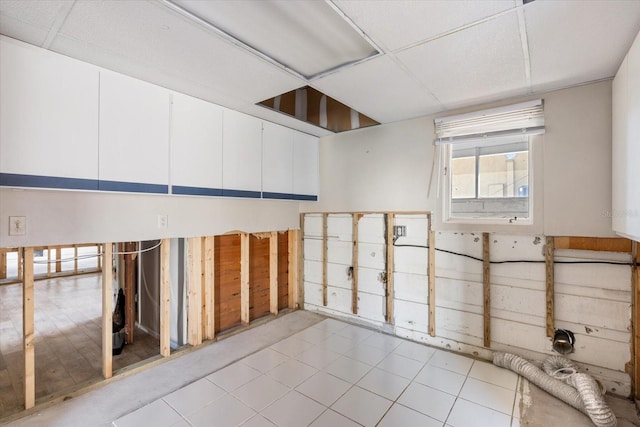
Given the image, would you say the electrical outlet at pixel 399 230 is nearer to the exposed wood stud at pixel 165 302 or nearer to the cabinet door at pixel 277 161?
the cabinet door at pixel 277 161

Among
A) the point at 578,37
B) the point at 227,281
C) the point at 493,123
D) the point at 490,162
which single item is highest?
the point at 578,37

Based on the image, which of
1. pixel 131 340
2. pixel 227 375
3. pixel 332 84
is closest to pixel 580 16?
pixel 332 84

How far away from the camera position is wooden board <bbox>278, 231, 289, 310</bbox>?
4.33 metres

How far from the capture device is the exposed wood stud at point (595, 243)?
2361 mm

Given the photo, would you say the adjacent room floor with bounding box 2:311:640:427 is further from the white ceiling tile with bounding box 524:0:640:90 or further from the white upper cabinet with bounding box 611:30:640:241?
the white ceiling tile with bounding box 524:0:640:90

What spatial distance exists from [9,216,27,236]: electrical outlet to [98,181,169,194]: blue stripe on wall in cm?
50

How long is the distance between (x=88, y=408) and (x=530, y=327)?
3.80 metres

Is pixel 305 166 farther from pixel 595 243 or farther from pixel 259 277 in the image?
pixel 595 243

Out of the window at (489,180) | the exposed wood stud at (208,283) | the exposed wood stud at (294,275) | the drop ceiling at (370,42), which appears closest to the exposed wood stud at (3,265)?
the exposed wood stud at (208,283)

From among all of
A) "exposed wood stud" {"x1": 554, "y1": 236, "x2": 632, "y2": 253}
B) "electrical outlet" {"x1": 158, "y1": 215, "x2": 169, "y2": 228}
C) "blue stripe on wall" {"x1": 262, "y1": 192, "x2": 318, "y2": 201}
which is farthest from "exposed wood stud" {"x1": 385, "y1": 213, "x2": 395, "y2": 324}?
"electrical outlet" {"x1": 158, "y1": 215, "x2": 169, "y2": 228}

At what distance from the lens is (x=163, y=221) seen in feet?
9.12

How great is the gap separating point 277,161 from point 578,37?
2879 millimetres

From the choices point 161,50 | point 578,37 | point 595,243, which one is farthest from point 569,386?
point 161,50

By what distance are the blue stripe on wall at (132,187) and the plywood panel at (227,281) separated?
104 centimetres
